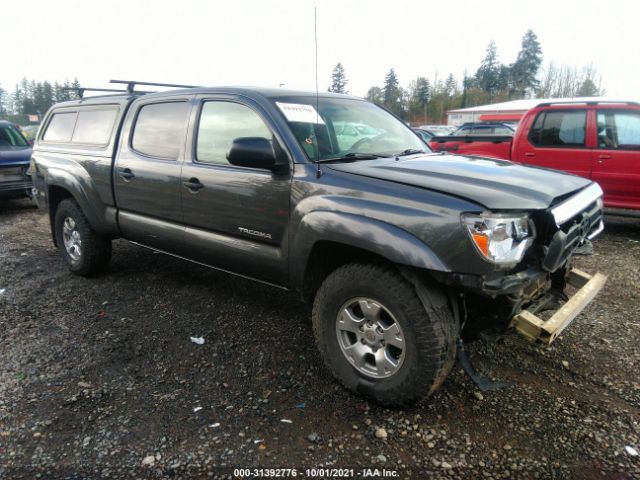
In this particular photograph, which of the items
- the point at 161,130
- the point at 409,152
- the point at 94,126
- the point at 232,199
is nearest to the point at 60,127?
the point at 94,126

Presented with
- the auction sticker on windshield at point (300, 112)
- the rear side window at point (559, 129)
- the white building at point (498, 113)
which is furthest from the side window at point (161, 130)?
the white building at point (498, 113)

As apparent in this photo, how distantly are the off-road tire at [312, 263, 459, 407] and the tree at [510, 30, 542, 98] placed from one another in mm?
76653

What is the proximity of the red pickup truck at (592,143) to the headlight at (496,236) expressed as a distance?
5035 mm

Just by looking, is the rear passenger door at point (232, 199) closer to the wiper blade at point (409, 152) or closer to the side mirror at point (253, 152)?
the side mirror at point (253, 152)

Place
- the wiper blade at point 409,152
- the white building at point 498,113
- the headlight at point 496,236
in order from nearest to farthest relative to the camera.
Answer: the headlight at point 496,236 < the wiper blade at point 409,152 < the white building at point 498,113

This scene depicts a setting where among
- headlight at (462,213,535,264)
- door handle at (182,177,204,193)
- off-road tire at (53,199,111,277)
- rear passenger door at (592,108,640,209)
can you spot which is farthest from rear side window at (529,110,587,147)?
off-road tire at (53,199,111,277)

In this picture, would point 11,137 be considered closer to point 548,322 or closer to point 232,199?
point 232,199

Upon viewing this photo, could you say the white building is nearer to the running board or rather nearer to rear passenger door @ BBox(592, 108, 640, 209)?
rear passenger door @ BBox(592, 108, 640, 209)

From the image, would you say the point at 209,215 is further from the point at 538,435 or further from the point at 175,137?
the point at 538,435

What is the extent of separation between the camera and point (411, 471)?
7.38ft

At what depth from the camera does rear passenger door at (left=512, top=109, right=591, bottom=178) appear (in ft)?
22.0

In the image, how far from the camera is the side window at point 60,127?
502 centimetres

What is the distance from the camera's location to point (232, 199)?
3254mm

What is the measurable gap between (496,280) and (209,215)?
6.82 ft
